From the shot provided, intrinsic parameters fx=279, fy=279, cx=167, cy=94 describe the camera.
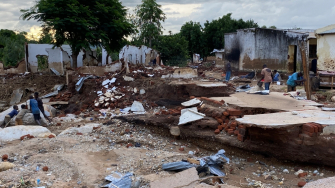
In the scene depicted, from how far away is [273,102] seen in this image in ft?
22.6

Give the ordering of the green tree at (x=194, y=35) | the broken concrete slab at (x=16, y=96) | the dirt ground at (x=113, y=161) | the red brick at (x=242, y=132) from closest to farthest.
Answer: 1. the dirt ground at (x=113, y=161)
2. the red brick at (x=242, y=132)
3. the broken concrete slab at (x=16, y=96)
4. the green tree at (x=194, y=35)

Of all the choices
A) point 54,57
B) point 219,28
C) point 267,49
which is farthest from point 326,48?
point 219,28

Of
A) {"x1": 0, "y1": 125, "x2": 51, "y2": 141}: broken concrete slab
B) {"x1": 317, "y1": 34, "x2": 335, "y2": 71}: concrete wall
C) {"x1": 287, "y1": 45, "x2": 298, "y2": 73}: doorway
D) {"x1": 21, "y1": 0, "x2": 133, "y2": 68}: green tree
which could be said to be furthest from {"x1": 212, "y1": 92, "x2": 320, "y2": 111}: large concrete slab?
{"x1": 21, "y1": 0, "x2": 133, "y2": 68}: green tree

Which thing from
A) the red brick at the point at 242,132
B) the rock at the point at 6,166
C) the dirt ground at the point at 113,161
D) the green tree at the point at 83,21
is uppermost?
the green tree at the point at 83,21

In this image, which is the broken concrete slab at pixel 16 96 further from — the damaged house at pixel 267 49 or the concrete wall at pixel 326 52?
the concrete wall at pixel 326 52

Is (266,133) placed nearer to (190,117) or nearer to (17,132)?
(190,117)

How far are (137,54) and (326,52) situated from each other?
12421 mm

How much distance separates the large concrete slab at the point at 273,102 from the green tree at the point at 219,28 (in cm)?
2317

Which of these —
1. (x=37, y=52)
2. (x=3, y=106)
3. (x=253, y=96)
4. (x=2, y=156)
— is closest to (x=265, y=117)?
(x=253, y=96)

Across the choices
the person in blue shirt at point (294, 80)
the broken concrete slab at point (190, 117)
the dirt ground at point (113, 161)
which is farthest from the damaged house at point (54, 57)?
the broken concrete slab at point (190, 117)

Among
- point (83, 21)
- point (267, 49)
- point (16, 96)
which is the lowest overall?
point (16, 96)

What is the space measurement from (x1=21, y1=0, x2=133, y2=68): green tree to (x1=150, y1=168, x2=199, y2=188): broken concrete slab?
12.6m

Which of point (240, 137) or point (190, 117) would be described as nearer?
point (240, 137)

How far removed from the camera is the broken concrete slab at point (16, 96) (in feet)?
47.4
